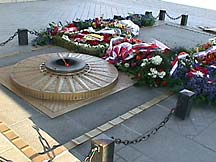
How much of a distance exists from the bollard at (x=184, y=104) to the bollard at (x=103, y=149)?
162cm

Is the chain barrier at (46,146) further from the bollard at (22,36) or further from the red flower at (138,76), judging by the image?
the bollard at (22,36)

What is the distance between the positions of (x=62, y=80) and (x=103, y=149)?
2.06m

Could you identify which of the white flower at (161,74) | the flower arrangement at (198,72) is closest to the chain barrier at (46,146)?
the white flower at (161,74)

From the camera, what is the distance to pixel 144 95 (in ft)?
15.1

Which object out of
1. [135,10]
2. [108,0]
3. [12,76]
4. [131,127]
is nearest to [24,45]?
[12,76]

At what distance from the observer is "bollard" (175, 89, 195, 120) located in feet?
12.6

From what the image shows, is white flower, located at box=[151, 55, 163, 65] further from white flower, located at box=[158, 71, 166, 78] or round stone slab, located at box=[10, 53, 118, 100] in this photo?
round stone slab, located at box=[10, 53, 118, 100]

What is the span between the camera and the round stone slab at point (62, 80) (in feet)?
13.7

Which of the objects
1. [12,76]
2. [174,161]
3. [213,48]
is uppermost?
[213,48]

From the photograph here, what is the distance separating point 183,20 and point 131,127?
660 centimetres

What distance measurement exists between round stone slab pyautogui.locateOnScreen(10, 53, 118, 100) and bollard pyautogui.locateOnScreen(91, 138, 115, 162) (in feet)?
5.39

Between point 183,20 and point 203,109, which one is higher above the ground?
point 183,20

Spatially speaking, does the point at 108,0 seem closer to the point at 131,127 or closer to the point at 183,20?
the point at 183,20

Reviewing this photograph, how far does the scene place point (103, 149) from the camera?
2.55m
